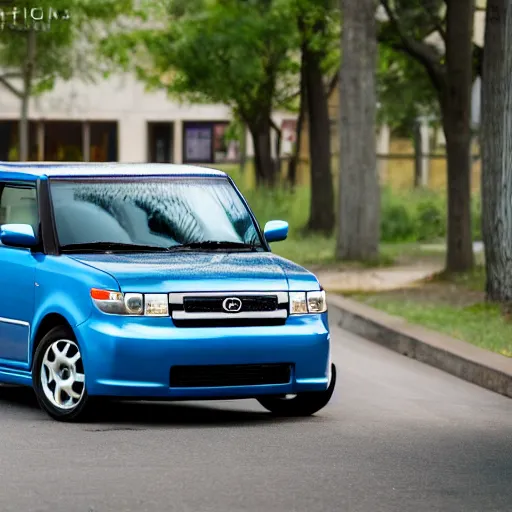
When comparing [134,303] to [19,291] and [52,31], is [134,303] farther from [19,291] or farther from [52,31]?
[52,31]

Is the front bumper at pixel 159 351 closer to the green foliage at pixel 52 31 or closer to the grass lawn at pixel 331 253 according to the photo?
the grass lawn at pixel 331 253

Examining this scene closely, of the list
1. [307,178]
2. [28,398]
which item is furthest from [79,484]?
[307,178]

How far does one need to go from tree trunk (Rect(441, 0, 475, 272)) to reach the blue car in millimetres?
12183

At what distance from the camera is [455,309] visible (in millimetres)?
18594

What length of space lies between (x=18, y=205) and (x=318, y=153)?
23537mm

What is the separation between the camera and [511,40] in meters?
18.2

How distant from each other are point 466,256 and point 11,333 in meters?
Answer: 13.2

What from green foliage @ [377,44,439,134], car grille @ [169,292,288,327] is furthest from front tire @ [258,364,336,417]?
green foliage @ [377,44,439,134]

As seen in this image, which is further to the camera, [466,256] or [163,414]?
[466,256]

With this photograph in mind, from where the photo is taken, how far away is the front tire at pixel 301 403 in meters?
11.0

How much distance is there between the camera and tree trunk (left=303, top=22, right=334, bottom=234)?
114 ft

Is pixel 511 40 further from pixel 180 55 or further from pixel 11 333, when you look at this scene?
pixel 180 55

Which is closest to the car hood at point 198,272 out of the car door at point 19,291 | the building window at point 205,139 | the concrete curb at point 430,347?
the car door at point 19,291

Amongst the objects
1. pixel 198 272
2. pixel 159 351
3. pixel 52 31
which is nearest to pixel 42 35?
pixel 52 31
